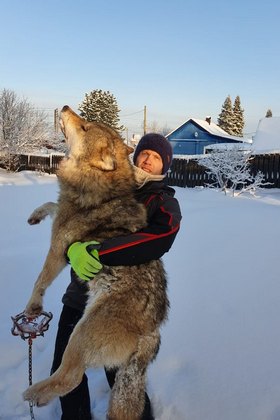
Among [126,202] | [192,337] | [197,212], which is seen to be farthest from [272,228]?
[126,202]

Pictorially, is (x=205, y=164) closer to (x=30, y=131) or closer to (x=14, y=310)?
(x=14, y=310)

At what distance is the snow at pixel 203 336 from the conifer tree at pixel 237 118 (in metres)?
54.0

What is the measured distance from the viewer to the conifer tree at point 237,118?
58300 millimetres

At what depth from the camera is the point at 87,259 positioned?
2258 mm

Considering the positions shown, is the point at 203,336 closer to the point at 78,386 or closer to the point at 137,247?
the point at 78,386

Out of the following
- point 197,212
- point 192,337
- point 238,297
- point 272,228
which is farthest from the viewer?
point 197,212

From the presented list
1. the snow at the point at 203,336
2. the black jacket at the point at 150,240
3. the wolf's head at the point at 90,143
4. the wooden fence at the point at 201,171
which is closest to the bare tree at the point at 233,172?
the wooden fence at the point at 201,171

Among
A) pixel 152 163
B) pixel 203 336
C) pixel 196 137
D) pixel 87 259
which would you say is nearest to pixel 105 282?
pixel 87 259

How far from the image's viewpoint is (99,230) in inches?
98.7

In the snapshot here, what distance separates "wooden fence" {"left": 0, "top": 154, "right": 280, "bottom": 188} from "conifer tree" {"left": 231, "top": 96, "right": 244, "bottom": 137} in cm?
3809

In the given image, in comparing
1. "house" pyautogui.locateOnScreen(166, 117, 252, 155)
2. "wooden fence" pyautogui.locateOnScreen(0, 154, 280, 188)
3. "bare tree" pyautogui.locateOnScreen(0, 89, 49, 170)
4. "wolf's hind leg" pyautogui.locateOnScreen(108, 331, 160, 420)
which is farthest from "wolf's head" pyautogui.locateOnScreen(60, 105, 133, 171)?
"house" pyautogui.locateOnScreen(166, 117, 252, 155)

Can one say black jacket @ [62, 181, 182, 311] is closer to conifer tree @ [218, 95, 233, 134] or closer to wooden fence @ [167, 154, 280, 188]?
wooden fence @ [167, 154, 280, 188]

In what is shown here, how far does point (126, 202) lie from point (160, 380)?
5.36 ft

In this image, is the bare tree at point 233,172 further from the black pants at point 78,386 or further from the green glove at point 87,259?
the green glove at point 87,259
